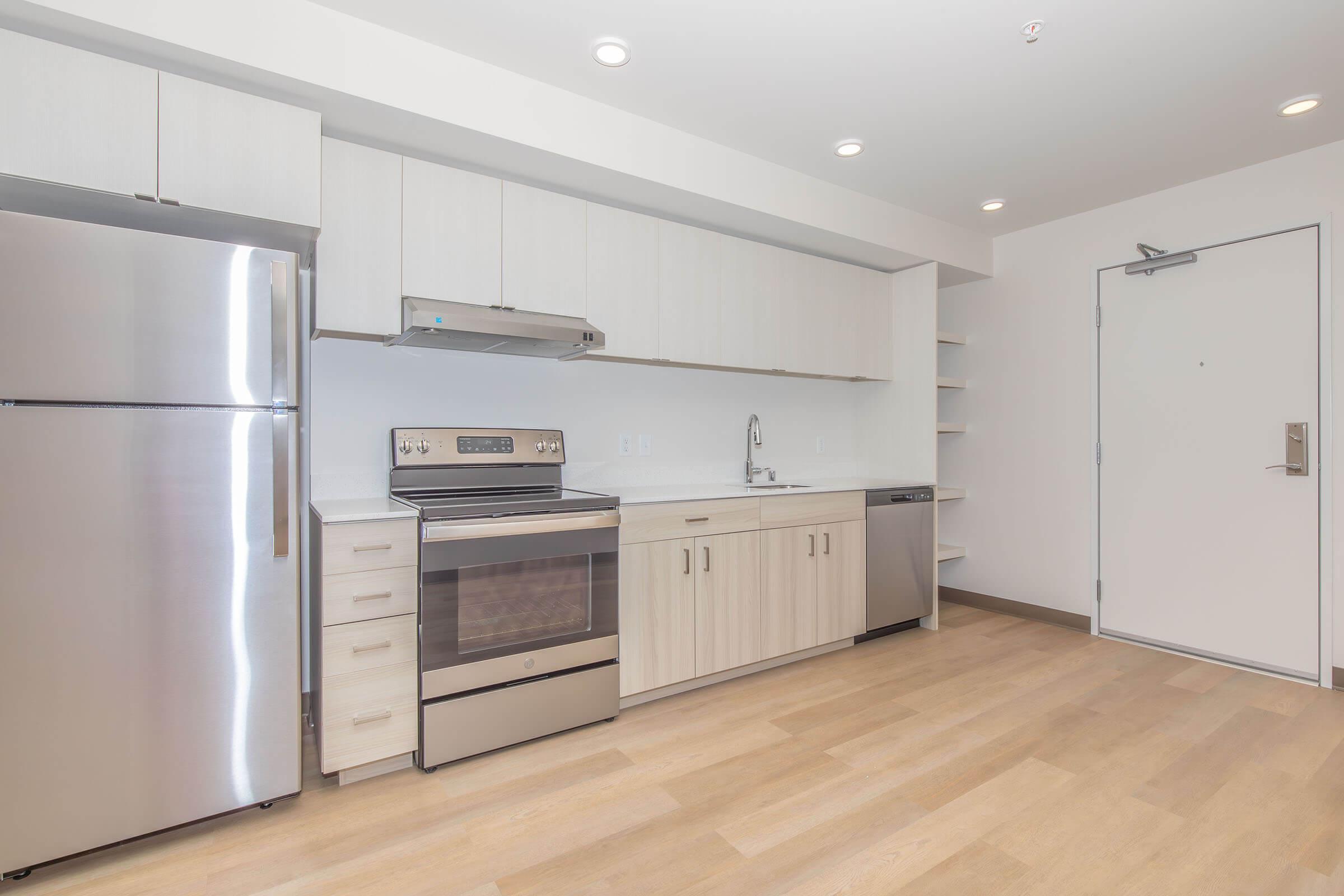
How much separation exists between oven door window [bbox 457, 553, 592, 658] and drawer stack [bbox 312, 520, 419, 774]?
19cm

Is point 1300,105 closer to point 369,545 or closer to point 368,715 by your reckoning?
point 369,545

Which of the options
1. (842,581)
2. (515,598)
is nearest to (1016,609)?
(842,581)

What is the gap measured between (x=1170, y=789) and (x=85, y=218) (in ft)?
13.3

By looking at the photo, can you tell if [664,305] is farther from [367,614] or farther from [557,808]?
[557,808]

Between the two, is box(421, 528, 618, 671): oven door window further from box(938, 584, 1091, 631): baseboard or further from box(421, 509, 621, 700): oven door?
box(938, 584, 1091, 631): baseboard

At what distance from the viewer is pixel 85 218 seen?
2088mm

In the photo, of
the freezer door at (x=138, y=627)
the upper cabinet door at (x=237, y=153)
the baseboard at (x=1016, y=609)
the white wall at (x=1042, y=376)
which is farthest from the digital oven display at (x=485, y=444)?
the baseboard at (x=1016, y=609)

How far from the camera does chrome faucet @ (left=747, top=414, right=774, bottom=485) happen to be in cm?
377

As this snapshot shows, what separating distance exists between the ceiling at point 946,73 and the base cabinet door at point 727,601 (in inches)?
75.7

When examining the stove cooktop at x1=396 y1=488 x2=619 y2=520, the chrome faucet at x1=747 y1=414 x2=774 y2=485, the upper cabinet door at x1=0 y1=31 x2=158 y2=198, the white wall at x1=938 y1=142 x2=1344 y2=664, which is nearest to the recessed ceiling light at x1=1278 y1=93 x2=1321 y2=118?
the white wall at x1=938 y1=142 x2=1344 y2=664

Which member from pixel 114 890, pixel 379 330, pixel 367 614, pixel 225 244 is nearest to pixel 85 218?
pixel 225 244

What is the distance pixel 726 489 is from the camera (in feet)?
11.4

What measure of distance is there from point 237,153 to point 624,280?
1522 millimetres

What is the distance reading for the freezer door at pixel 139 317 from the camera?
163cm
